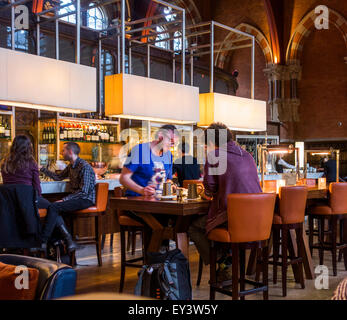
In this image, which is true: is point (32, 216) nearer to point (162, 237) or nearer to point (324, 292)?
point (162, 237)

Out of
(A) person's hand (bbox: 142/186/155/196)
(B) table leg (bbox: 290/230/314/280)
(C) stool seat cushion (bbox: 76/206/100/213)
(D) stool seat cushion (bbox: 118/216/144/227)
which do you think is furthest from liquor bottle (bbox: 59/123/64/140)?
(B) table leg (bbox: 290/230/314/280)

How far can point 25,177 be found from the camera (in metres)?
4.27

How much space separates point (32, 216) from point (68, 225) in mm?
1207

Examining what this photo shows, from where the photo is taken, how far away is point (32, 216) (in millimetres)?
4066

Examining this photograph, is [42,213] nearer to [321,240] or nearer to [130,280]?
[130,280]

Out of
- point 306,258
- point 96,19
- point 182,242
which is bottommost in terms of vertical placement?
point 306,258

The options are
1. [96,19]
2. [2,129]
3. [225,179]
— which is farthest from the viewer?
[96,19]

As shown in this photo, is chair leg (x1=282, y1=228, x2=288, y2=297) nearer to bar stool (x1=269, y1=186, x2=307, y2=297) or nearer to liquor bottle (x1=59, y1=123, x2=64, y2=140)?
bar stool (x1=269, y1=186, x2=307, y2=297)

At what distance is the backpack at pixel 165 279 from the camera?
3078 mm

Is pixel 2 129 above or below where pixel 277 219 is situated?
above

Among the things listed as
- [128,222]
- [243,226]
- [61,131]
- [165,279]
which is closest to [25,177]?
[128,222]

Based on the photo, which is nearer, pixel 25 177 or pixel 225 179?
pixel 225 179

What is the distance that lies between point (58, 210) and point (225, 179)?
77.6 inches

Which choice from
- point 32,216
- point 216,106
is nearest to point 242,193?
point 32,216
